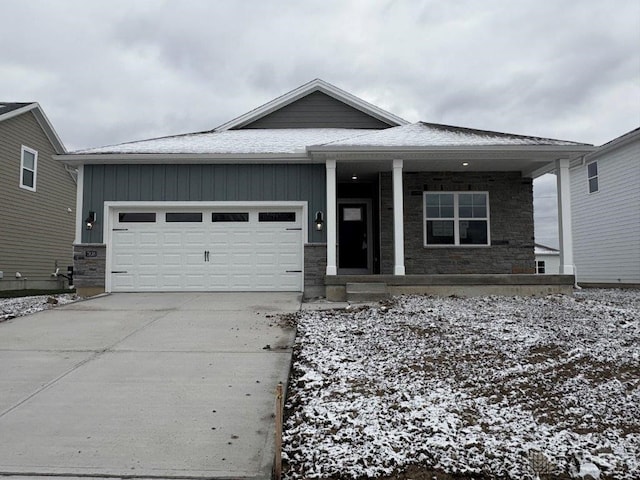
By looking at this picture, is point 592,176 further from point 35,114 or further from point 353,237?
point 35,114

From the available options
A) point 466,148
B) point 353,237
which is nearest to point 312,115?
point 353,237

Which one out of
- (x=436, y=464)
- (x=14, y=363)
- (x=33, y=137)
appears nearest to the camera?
(x=436, y=464)

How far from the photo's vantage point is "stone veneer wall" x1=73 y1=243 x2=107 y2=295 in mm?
10977

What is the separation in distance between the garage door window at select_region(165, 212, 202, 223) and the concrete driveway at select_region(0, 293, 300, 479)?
393 cm

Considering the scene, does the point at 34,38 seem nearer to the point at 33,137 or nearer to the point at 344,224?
the point at 33,137

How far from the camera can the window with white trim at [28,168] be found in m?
16.3

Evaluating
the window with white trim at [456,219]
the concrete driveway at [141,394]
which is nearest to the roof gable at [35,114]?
the concrete driveway at [141,394]

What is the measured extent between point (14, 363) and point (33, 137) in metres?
14.6

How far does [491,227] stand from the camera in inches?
474

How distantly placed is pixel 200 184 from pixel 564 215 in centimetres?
823

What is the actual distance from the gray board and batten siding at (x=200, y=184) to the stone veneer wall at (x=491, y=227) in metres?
2.15

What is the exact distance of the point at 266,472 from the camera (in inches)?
119

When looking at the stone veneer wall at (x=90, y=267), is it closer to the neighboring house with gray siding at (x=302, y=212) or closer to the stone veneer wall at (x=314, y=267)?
the neighboring house with gray siding at (x=302, y=212)

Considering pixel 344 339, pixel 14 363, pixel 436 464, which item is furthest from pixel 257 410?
pixel 14 363
